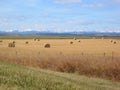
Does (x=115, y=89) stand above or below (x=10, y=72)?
below

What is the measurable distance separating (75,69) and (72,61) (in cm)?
87

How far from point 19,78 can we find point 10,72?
4.43 feet

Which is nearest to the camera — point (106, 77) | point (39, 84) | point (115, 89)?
point (39, 84)

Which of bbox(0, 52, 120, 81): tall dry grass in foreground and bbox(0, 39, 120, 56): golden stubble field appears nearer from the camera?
bbox(0, 52, 120, 81): tall dry grass in foreground

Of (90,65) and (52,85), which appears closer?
(52,85)

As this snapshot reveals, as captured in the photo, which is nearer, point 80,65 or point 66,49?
point 80,65

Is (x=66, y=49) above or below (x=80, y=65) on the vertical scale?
below

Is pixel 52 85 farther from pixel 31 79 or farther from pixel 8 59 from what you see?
pixel 8 59

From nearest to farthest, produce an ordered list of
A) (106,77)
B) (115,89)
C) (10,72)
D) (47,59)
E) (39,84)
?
(39,84)
(10,72)
(115,89)
(106,77)
(47,59)

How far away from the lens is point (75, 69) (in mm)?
24719

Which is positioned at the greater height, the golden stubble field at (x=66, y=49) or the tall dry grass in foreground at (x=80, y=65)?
the tall dry grass in foreground at (x=80, y=65)

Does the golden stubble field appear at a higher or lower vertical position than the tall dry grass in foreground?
lower

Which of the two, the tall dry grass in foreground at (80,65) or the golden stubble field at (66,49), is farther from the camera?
the golden stubble field at (66,49)

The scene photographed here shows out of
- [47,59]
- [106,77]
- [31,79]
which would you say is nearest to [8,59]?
[47,59]
